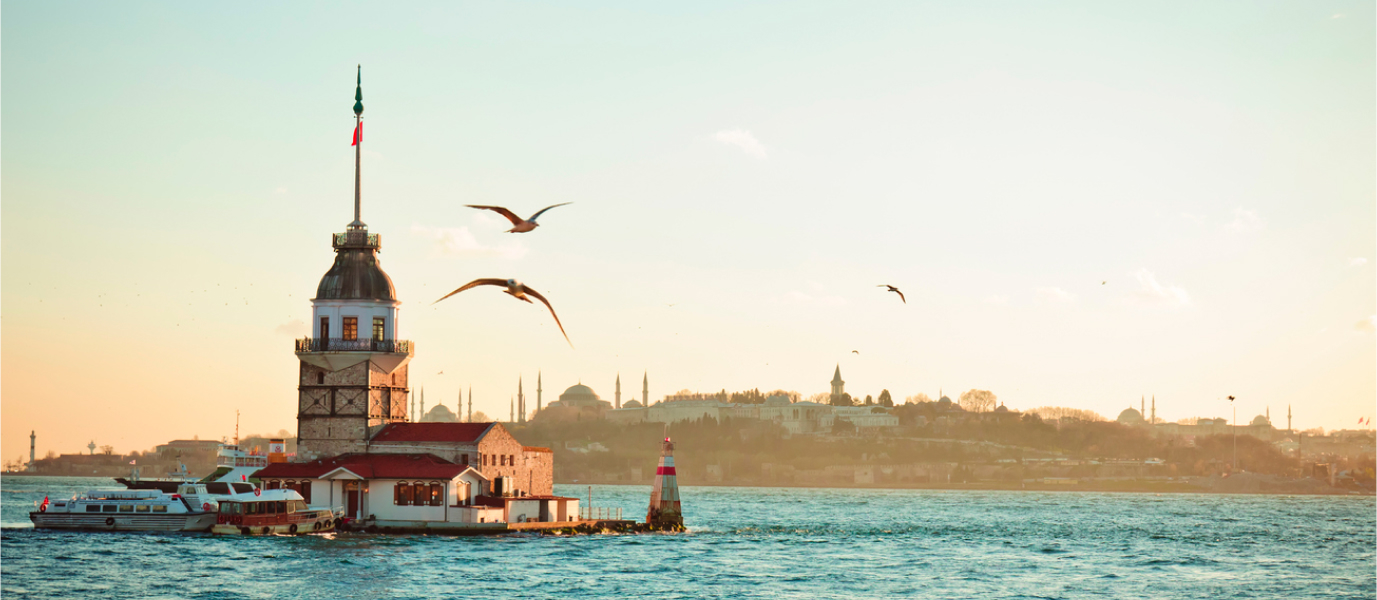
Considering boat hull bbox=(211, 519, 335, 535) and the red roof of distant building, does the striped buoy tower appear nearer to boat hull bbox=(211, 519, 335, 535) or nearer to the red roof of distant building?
the red roof of distant building

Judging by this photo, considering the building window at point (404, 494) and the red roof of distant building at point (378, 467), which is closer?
the red roof of distant building at point (378, 467)

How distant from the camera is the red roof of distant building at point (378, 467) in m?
66.4

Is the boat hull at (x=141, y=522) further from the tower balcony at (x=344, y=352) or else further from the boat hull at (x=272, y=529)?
the tower balcony at (x=344, y=352)

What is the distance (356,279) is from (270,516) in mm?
13690

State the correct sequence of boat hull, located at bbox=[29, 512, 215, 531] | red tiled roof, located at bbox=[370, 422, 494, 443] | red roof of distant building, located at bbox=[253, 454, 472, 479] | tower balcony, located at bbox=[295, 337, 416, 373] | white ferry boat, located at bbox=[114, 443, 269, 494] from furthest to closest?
white ferry boat, located at bbox=[114, 443, 269, 494]
tower balcony, located at bbox=[295, 337, 416, 373]
red tiled roof, located at bbox=[370, 422, 494, 443]
red roof of distant building, located at bbox=[253, 454, 472, 479]
boat hull, located at bbox=[29, 512, 215, 531]

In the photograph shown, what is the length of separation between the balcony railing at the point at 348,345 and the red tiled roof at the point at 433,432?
387 cm

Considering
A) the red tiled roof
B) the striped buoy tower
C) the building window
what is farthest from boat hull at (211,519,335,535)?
the striped buoy tower

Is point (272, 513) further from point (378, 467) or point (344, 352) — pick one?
point (344, 352)

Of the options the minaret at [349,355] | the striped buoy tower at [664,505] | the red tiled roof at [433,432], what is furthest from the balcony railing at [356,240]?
the striped buoy tower at [664,505]

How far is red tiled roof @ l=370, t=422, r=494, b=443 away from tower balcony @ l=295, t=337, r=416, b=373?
3.42 m

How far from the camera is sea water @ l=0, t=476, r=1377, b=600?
49469 mm

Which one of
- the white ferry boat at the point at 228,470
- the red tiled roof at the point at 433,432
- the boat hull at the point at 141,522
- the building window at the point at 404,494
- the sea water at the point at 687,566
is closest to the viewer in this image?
the sea water at the point at 687,566

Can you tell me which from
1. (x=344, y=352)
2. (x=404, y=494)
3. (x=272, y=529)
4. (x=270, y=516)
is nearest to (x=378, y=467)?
(x=404, y=494)

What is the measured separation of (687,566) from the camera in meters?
59.1
